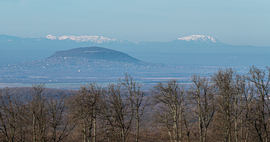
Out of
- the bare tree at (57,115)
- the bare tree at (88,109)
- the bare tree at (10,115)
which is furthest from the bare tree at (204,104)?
the bare tree at (10,115)

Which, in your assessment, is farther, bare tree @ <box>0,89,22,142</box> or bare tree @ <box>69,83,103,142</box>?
bare tree @ <box>0,89,22,142</box>

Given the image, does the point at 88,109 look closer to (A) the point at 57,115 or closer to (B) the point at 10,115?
(A) the point at 57,115

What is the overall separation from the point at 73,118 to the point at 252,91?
18117mm

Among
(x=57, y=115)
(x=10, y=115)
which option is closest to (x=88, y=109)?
(x=57, y=115)

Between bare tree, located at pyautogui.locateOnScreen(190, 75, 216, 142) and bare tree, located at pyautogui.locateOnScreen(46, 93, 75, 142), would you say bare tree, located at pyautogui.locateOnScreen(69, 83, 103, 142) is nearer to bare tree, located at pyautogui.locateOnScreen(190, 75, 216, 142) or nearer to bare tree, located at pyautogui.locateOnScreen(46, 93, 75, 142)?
bare tree, located at pyautogui.locateOnScreen(46, 93, 75, 142)

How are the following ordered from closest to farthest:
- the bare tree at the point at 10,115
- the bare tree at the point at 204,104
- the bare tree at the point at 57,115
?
the bare tree at the point at 204,104 → the bare tree at the point at 10,115 → the bare tree at the point at 57,115

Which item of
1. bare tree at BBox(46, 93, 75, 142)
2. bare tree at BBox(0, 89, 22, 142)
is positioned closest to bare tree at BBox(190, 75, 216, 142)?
bare tree at BBox(46, 93, 75, 142)

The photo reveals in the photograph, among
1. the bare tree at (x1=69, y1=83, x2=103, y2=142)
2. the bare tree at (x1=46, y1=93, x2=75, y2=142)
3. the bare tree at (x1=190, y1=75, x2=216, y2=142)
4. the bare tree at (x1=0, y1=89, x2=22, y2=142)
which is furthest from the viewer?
the bare tree at (x1=46, y1=93, x2=75, y2=142)

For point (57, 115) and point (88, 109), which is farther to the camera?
point (57, 115)

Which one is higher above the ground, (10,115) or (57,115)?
(10,115)

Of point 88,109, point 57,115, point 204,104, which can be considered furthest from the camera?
point 57,115

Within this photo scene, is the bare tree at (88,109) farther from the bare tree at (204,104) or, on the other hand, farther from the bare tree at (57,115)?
the bare tree at (204,104)

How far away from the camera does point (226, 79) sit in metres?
32.6

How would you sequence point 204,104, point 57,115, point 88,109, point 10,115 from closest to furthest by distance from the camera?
point 204,104
point 88,109
point 10,115
point 57,115
